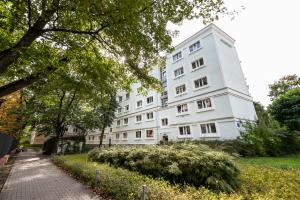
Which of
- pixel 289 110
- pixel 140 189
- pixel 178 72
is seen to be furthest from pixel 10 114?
pixel 289 110

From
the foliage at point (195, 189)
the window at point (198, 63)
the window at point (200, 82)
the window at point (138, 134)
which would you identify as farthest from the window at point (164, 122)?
the foliage at point (195, 189)

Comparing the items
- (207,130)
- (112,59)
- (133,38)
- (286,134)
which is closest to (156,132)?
(207,130)

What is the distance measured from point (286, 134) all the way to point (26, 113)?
106 ft

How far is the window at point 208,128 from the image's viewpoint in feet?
58.9

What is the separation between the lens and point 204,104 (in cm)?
1939

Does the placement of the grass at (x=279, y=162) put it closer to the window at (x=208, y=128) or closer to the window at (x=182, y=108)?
the window at (x=208, y=128)

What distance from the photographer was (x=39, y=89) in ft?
35.5

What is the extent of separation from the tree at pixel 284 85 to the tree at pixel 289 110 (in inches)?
662

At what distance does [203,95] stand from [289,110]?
9.59 meters

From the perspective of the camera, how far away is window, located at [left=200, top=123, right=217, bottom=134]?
17950mm

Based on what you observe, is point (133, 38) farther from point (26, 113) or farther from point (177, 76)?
point (26, 113)

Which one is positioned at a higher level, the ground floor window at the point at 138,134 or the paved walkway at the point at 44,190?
the ground floor window at the point at 138,134

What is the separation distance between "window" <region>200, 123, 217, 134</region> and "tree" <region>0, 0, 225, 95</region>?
1278cm

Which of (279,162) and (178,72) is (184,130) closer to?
(178,72)
